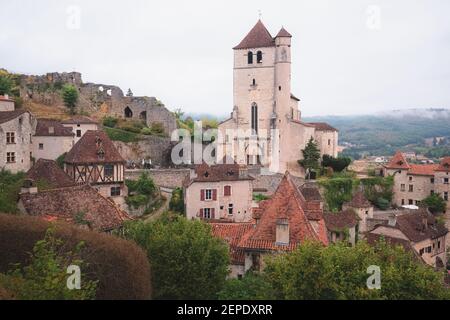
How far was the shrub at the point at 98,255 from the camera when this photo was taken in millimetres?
15977

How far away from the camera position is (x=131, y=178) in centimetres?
4075

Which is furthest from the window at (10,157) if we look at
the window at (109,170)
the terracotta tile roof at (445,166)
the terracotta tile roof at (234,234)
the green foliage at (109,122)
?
the terracotta tile roof at (445,166)

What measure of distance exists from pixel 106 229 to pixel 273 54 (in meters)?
35.8

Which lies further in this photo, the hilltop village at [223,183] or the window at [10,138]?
the window at [10,138]

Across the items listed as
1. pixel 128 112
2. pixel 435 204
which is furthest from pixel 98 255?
pixel 435 204

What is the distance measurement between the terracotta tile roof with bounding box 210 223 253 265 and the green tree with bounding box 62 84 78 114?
102 feet

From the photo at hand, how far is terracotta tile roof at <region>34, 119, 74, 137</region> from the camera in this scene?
39562mm

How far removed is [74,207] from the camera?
2539 cm

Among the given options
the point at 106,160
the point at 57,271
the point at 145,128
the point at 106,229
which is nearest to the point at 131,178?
the point at 106,160

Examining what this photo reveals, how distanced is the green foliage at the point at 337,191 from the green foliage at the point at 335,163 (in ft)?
11.3

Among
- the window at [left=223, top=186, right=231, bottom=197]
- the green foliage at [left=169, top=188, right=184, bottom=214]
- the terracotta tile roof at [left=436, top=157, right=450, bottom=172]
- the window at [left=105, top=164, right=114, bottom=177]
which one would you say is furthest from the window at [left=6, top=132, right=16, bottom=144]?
the terracotta tile roof at [left=436, top=157, right=450, bottom=172]

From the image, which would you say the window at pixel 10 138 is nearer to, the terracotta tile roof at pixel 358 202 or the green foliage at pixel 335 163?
the terracotta tile roof at pixel 358 202

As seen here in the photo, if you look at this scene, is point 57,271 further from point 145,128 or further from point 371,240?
point 145,128

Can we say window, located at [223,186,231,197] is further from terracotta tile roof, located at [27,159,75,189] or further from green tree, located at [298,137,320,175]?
green tree, located at [298,137,320,175]
